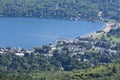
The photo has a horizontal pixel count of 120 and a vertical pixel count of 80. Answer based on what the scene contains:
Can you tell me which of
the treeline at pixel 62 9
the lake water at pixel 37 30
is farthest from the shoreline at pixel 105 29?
the treeline at pixel 62 9

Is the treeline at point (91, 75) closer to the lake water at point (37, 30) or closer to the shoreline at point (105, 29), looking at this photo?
the lake water at point (37, 30)

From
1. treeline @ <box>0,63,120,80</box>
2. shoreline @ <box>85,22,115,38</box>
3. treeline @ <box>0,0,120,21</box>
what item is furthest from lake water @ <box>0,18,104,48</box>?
treeline @ <box>0,63,120,80</box>

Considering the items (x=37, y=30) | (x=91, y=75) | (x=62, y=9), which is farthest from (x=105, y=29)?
(x=91, y=75)

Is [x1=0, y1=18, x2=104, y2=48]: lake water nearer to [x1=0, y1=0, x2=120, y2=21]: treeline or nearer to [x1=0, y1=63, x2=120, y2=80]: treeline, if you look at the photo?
[x1=0, y1=0, x2=120, y2=21]: treeline

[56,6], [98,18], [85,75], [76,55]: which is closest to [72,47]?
[76,55]

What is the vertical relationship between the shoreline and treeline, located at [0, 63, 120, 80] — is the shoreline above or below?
below

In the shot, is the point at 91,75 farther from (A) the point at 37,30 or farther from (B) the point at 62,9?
(B) the point at 62,9

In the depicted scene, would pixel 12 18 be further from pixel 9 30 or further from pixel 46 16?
pixel 9 30
